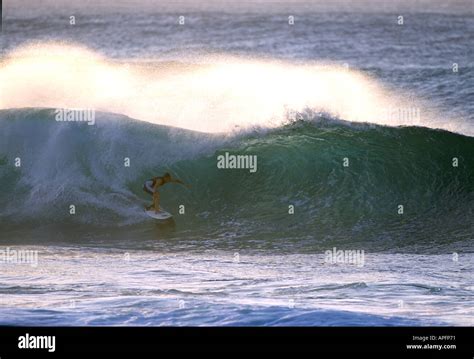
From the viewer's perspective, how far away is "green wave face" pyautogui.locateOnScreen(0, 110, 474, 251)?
1379 centimetres

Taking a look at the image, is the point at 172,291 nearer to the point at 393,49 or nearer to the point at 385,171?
the point at 385,171

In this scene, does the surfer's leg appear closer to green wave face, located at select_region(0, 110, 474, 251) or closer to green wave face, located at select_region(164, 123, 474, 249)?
green wave face, located at select_region(0, 110, 474, 251)

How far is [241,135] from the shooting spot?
1452cm

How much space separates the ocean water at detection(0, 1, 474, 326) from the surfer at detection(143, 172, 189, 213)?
106mm

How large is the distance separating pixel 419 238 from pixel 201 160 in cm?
279

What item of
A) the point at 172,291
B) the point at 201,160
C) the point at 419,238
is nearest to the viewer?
the point at 172,291

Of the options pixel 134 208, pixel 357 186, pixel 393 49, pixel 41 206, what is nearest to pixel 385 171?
pixel 357 186

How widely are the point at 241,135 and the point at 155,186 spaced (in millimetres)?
1293
